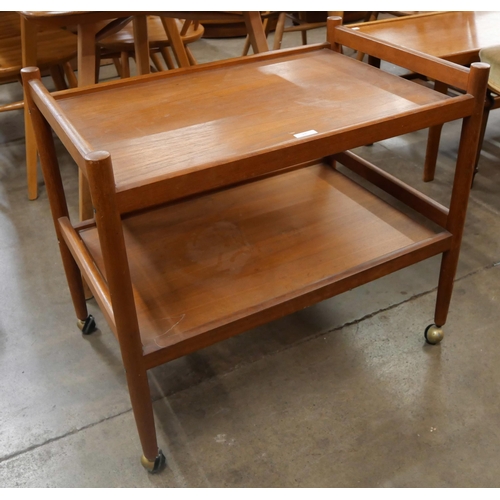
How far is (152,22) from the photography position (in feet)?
8.26

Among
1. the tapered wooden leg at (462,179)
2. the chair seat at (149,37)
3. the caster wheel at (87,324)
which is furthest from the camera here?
the chair seat at (149,37)

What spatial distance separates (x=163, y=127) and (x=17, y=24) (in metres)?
1.82

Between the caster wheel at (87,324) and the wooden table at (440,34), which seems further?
the wooden table at (440,34)

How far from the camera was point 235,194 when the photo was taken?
58.9 inches

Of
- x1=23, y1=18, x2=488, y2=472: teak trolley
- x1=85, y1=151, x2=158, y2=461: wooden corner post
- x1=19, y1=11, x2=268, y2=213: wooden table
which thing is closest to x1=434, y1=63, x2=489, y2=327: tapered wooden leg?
x1=23, y1=18, x2=488, y2=472: teak trolley

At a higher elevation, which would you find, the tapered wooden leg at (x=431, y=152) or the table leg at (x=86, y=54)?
the table leg at (x=86, y=54)

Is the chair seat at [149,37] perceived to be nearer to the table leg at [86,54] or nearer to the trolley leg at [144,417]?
the table leg at [86,54]

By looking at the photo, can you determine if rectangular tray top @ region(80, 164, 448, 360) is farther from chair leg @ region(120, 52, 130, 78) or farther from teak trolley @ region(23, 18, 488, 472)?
chair leg @ region(120, 52, 130, 78)

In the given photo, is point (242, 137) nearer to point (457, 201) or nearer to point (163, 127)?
point (163, 127)

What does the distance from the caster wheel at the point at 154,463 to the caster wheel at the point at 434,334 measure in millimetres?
726

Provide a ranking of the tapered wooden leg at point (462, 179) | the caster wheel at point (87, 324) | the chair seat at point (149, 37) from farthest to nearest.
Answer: the chair seat at point (149, 37) → the caster wheel at point (87, 324) → the tapered wooden leg at point (462, 179)

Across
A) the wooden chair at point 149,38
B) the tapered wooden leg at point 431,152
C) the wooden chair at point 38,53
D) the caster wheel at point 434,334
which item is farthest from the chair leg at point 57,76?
the caster wheel at point 434,334

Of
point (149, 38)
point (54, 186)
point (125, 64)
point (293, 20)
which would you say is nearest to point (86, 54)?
point (54, 186)

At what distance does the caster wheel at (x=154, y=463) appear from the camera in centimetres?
112
